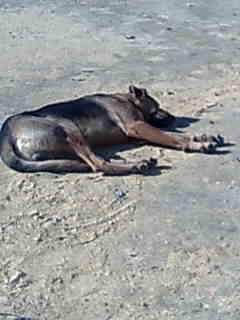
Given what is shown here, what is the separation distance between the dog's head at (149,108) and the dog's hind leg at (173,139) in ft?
0.86

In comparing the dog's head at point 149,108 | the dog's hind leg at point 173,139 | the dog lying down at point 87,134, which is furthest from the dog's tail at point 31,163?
the dog's head at point 149,108

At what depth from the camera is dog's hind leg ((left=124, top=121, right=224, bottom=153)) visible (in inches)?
319

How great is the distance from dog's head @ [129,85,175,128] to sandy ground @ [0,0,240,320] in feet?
0.78

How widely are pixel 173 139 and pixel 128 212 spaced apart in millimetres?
1321

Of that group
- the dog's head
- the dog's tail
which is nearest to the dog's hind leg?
the dog's head

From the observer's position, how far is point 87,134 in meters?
8.11

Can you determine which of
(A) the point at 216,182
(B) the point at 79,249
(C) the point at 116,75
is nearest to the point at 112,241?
(B) the point at 79,249

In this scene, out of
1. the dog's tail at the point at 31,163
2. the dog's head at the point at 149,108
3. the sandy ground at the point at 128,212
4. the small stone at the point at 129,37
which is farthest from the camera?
the small stone at the point at 129,37

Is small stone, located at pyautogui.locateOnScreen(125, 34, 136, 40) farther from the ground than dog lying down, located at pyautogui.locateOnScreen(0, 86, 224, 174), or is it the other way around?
dog lying down, located at pyautogui.locateOnScreen(0, 86, 224, 174)

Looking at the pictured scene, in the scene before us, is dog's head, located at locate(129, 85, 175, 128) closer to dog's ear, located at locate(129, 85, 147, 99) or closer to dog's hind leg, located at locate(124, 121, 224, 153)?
dog's ear, located at locate(129, 85, 147, 99)

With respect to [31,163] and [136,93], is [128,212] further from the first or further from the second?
[136,93]

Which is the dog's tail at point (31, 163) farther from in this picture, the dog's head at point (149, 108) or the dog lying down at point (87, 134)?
the dog's head at point (149, 108)

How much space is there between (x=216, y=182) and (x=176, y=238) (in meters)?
1.05

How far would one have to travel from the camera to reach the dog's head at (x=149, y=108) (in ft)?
28.2
